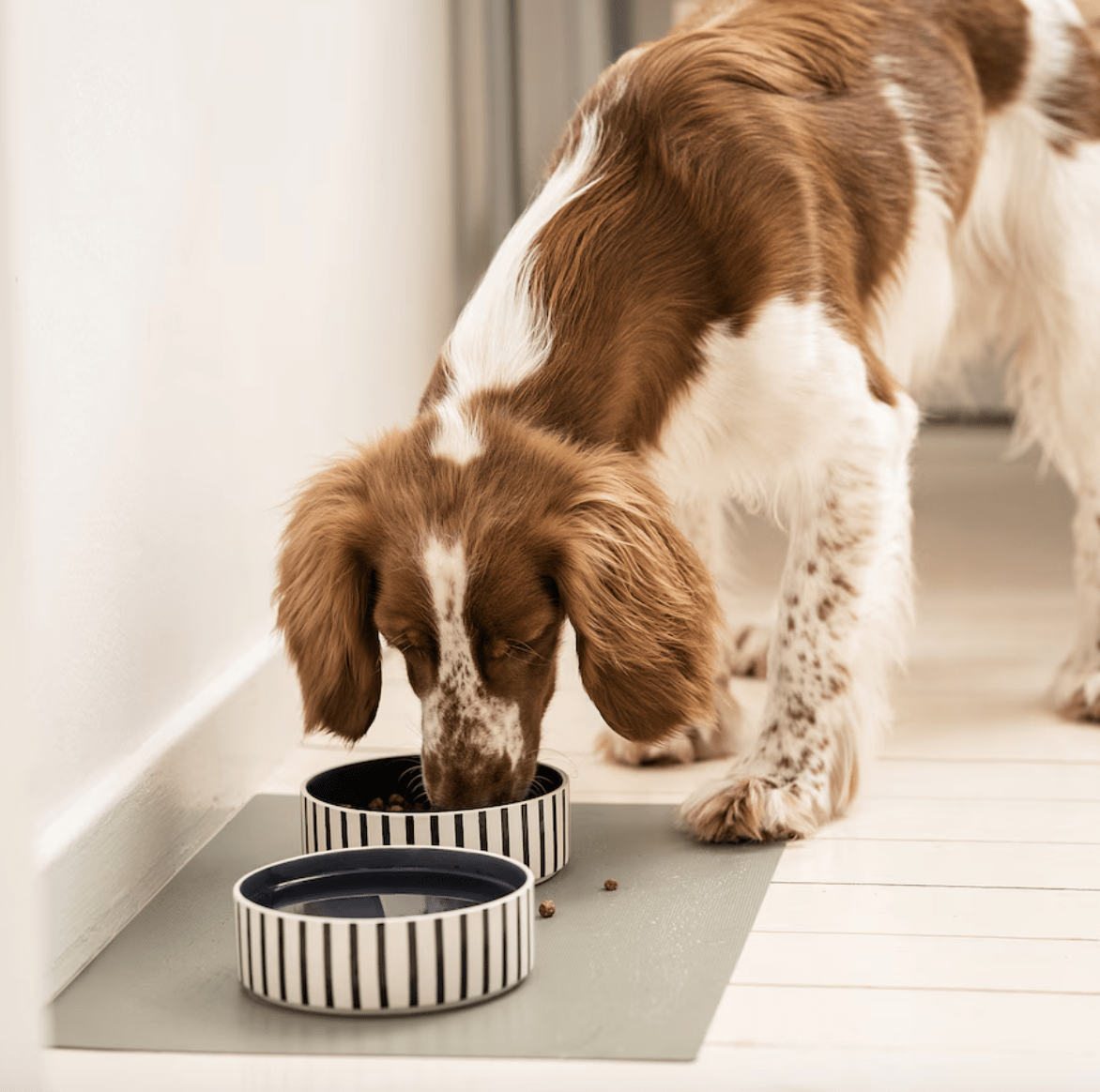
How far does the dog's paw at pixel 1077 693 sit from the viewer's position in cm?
284

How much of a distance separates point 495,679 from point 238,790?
70 cm

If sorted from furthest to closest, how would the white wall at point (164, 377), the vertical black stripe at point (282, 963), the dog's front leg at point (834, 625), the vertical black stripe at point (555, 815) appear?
the dog's front leg at point (834, 625)
the vertical black stripe at point (555, 815)
the white wall at point (164, 377)
the vertical black stripe at point (282, 963)

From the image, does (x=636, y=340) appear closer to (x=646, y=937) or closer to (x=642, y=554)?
(x=642, y=554)

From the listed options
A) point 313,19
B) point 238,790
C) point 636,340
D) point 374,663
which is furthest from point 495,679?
point 313,19

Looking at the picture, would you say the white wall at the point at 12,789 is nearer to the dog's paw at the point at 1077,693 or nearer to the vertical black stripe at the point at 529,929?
the vertical black stripe at the point at 529,929

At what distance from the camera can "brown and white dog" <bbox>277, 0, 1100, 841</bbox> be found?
6.54ft

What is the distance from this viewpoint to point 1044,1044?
1.63 metres

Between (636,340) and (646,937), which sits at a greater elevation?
(636,340)

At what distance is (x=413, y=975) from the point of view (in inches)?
66.6

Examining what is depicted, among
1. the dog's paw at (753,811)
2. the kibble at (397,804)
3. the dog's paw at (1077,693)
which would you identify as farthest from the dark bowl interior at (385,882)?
the dog's paw at (1077,693)

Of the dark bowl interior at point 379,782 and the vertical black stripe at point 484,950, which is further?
the dark bowl interior at point 379,782

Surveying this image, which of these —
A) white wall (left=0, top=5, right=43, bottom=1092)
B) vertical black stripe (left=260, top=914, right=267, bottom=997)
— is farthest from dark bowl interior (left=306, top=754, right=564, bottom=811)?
white wall (left=0, top=5, right=43, bottom=1092)

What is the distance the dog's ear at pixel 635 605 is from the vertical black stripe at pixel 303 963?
0.49m

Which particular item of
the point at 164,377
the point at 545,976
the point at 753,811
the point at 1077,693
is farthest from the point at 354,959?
the point at 1077,693
